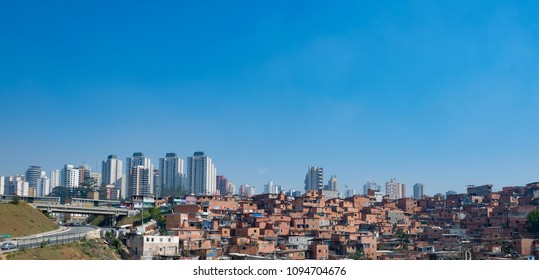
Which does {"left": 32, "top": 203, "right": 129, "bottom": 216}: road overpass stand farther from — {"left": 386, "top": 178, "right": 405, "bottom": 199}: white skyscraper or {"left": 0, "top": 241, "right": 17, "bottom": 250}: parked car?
{"left": 386, "top": 178, "right": 405, "bottom": 199}: white skyscraper

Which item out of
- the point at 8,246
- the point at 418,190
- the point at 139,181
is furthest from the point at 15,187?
the point at 8,246

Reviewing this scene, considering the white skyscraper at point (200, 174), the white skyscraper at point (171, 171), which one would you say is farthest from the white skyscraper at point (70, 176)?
the white skyscraper at point (200, 174)

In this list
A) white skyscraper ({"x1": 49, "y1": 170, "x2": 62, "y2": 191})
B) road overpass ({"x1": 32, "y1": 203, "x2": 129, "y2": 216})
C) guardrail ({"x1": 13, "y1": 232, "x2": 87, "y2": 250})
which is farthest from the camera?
white skyscraper ({"x1": 49, "y1": 170, "x2": 62, "y2": 191})

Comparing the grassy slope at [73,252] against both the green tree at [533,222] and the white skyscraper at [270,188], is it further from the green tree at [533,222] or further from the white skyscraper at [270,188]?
the white skyscraper at [270,188]

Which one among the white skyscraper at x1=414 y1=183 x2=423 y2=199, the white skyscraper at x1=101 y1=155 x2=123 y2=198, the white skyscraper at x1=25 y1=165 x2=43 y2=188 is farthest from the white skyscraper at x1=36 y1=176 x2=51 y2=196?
the white skyscraper at x1=414 y1=183 x2=423 y2=199

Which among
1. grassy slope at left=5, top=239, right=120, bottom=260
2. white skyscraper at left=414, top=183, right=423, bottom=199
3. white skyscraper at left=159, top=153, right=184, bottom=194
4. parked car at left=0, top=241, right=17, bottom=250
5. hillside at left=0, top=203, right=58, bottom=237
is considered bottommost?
grassy slope at left=5, top=239, right=120, bottom=260
